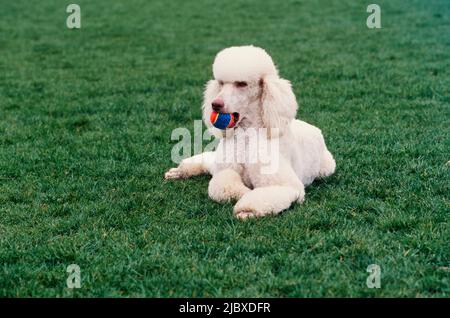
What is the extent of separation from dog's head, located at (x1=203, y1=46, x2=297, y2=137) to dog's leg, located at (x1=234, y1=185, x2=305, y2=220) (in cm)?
53

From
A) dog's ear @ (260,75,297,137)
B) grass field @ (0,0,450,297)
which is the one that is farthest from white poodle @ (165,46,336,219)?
grass field @ (0,0,450,297)

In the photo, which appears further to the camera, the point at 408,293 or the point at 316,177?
the point at 316,177

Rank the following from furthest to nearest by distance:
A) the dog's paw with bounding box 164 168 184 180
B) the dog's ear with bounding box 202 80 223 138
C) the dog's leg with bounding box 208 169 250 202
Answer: the dog's paw with bounding box 164 168 184 180 → the dog's ear with bounding box 202 80 223 138 → the dog's leg with bounding box 208 169 250 202

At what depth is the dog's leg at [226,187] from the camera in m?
5.80

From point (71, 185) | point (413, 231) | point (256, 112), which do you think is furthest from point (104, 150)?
point (413, 231)

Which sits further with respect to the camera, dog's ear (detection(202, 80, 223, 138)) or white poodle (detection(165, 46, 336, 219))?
dog's ear (detection(202, 80, 223, 138))

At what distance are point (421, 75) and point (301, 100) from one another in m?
2.40

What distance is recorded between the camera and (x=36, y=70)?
12461mm

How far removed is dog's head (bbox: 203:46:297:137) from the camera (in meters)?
5.65

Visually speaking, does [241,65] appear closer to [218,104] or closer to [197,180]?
[218,104]

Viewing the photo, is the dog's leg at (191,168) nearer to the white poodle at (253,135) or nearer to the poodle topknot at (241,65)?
the white poodle at (253,135)

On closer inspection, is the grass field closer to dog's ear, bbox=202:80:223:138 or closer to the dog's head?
dog's ear, bbox=202:80:223:138

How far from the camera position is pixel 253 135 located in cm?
586
